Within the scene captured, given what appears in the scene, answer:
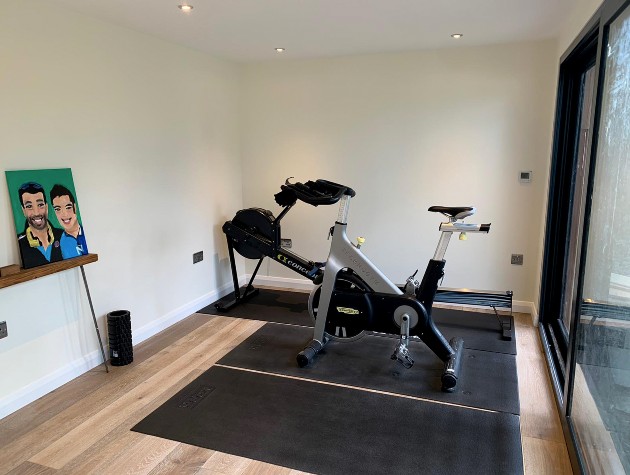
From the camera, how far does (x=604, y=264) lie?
196 cm

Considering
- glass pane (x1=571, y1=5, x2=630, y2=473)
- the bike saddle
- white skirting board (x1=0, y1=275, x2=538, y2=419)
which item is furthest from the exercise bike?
white skirting board (x1=0, y1=275, x2=538, y2=419)

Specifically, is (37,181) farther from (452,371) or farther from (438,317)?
(438,317)

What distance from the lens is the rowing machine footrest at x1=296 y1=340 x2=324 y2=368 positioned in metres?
3.10

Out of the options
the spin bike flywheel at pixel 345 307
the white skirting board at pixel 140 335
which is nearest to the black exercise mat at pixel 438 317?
the white skirting board at pixel 140 335

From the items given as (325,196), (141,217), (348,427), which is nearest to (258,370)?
(348,427)

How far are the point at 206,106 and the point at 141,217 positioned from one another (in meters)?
1.32

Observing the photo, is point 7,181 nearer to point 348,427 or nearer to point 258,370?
point 258,370

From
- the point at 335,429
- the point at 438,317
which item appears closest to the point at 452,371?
the point at 335,429

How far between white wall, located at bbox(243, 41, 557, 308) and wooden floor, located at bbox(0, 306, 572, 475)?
1197mm

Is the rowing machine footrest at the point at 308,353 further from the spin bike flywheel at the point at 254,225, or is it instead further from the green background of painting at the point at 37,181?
the green background of painting at the point at 37,181

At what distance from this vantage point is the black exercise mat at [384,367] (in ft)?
9.10

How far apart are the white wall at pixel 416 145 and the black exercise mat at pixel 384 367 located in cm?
120

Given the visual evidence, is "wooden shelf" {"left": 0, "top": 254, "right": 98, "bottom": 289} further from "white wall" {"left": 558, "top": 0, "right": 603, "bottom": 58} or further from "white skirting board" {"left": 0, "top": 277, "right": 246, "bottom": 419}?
"white wall" {"left": 558, "top": 0, "right": 603, "bottom": 58}

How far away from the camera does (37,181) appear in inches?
106
